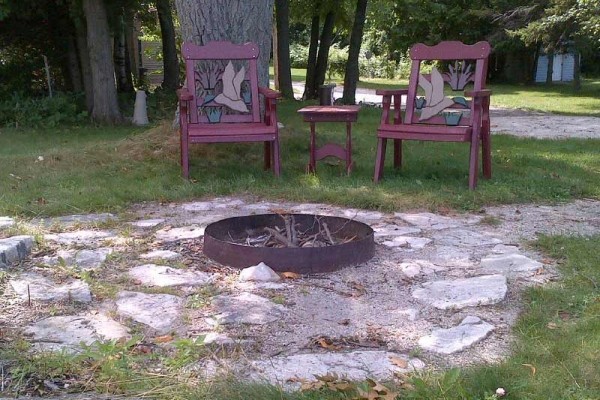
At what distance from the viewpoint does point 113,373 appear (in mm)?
2213

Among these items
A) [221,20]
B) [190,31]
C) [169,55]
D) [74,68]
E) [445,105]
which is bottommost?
[445,105]

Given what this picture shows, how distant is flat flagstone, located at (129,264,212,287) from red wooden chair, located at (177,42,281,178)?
7.61 feet

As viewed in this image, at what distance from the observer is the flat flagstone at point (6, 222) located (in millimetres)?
4199

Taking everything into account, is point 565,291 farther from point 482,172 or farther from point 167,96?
point 167,96

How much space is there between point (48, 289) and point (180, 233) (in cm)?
119

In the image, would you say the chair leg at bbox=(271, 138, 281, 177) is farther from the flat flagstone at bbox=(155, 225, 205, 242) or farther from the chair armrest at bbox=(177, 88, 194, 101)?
the flat flagstone at bbox=(155, 225, 205, 242)

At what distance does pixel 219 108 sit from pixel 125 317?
371 cm

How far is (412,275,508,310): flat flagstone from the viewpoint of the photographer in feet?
9.82

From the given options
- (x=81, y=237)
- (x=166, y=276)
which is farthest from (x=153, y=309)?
(x=81, y=237)

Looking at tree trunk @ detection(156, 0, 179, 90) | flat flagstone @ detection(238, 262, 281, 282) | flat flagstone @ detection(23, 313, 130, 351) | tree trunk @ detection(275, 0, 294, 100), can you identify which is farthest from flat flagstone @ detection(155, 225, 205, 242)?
tree trunk @ detection(156, 0, 179, 90)

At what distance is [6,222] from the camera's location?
4.31m

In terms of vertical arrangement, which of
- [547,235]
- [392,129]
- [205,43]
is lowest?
[547,235]

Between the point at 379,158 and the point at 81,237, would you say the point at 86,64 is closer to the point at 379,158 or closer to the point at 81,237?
the point at 379,158

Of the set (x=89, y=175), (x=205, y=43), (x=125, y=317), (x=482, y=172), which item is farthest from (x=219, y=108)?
(x=125, y=317)
